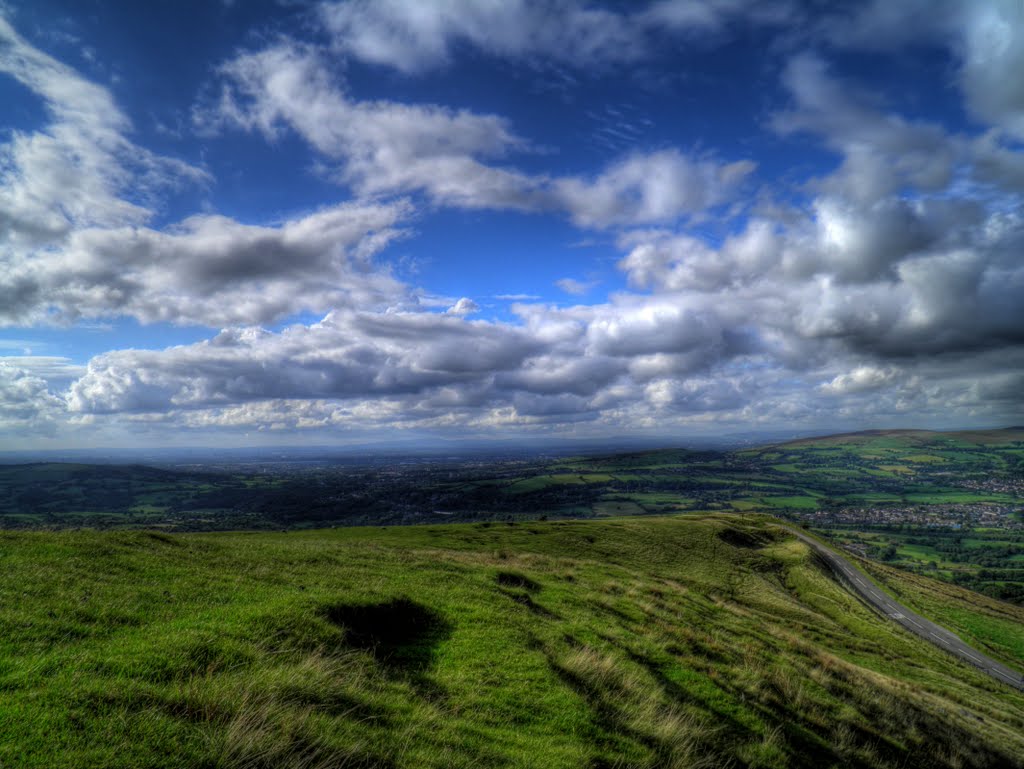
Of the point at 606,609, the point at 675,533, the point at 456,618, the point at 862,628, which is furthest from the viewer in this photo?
the point at 675,533

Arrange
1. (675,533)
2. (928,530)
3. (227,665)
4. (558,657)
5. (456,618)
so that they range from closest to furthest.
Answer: (227,665) < (558,657) < (456,618) < (675,533) < (928,530)

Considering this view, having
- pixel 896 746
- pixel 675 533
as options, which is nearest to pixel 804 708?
pixel 896 746

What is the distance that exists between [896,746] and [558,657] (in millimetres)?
10486

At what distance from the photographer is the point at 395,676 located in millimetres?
11047

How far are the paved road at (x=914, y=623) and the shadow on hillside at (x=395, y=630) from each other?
184 ft

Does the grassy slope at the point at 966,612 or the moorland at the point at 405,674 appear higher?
the moorland at the point at 405,674

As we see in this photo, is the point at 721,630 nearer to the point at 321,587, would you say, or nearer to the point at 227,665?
the point at 321,587

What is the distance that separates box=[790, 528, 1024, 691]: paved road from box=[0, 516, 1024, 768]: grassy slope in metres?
30.6

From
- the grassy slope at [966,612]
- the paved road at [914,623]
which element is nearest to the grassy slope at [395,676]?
the paved road at [914,623]

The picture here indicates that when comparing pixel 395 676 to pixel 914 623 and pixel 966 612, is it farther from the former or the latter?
pixel 966 612

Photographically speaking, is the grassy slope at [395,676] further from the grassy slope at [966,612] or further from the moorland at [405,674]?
the grassy slope at [966,612]

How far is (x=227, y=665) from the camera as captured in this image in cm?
938

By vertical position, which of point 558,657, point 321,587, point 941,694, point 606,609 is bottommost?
point 941,694

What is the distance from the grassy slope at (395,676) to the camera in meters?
7.15
